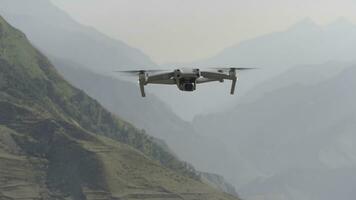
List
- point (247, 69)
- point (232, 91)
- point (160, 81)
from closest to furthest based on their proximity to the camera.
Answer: point (247, 69), point (160, 81), point (232, 91)

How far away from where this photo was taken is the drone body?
36781 millimetres

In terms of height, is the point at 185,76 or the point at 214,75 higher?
the point at 214,75

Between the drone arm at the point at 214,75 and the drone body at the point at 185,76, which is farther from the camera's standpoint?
the drone arm at the point at 214,75

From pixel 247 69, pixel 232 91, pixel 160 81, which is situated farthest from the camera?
pixel 232 91

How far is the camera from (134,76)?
3884 centimetres

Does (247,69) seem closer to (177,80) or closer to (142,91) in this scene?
(177,80)

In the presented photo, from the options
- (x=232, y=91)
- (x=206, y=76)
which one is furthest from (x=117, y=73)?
(x=232, y=91)

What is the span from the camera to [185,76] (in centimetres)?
3678

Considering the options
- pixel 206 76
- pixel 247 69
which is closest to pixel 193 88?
pixel 206 76

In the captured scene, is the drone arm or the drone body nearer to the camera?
the drone body

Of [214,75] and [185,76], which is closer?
[185,76]

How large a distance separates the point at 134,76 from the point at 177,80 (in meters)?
3.07

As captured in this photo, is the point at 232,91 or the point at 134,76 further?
the point at 232,91

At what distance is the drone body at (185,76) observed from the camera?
121 ft
